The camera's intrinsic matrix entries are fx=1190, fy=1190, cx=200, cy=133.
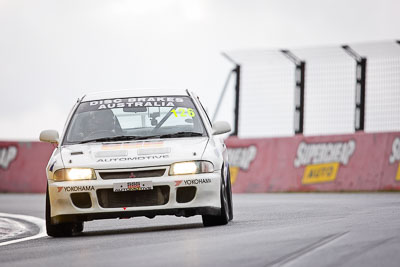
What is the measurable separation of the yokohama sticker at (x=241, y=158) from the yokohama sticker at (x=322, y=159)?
1.20 meters

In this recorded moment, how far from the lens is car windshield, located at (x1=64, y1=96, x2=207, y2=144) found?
12.5 m

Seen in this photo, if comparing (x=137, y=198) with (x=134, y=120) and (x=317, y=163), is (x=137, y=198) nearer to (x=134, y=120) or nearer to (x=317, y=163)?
(x=134, y=120)

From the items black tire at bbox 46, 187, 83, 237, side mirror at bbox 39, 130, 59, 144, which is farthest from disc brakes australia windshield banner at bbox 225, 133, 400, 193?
black tire at bbox 46, 187, 83, 237

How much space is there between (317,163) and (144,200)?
40.9ft

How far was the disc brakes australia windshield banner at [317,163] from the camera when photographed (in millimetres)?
22688

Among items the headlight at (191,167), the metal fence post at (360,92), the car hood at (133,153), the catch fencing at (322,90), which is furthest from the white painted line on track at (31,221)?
the metal fence post at (360,92)

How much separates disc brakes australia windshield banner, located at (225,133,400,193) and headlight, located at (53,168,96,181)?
38.0 ft

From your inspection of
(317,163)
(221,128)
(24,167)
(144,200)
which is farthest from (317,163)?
(144,200)

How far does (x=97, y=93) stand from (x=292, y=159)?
10.9 meters

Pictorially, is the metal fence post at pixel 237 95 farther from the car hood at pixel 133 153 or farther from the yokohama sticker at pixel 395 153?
the car hood at pixel 133 153

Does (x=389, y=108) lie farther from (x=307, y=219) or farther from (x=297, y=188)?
(x=307, y=219)

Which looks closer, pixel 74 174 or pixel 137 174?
pixel 137 174

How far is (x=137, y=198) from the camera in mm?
11648

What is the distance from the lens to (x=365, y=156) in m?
23.0
